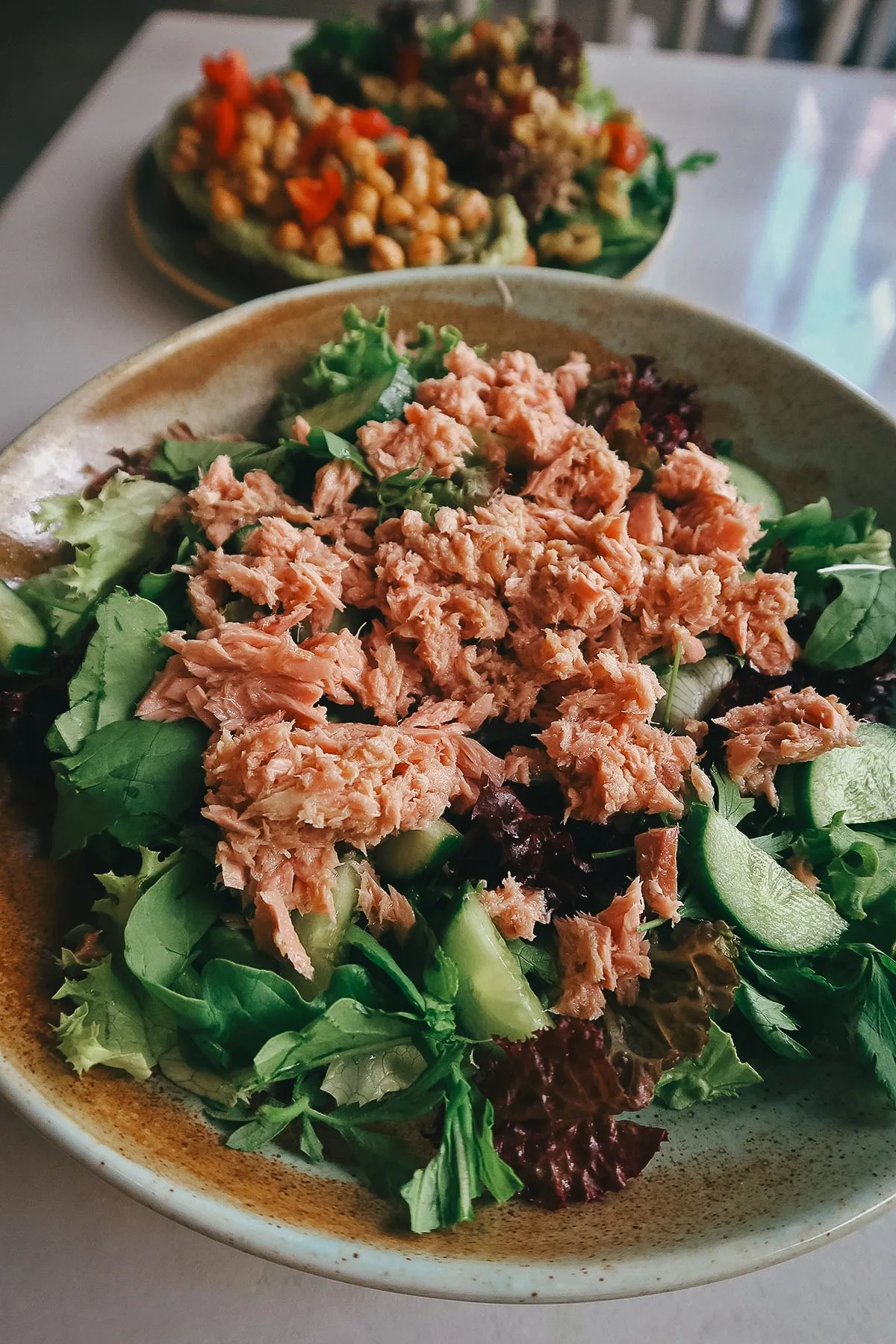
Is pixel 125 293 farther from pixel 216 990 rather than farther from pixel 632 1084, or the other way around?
pixel 632 1084

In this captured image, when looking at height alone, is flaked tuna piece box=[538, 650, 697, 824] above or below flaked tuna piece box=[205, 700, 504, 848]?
above

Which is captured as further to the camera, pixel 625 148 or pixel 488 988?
pixel 625 148

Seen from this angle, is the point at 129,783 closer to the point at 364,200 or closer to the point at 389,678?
the point at 389,678

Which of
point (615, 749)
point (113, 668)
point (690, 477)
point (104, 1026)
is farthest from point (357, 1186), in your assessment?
point (690, 477)

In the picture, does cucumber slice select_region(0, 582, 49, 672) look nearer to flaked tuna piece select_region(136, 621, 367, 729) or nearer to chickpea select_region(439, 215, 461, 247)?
flaked tuna piece select_region(136, 621, 367, 729)

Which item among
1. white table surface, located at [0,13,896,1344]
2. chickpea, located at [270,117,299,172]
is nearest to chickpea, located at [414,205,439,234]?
chickpea, located at [270,117,299,172]

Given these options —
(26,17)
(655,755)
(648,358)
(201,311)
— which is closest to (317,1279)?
(655,755)
